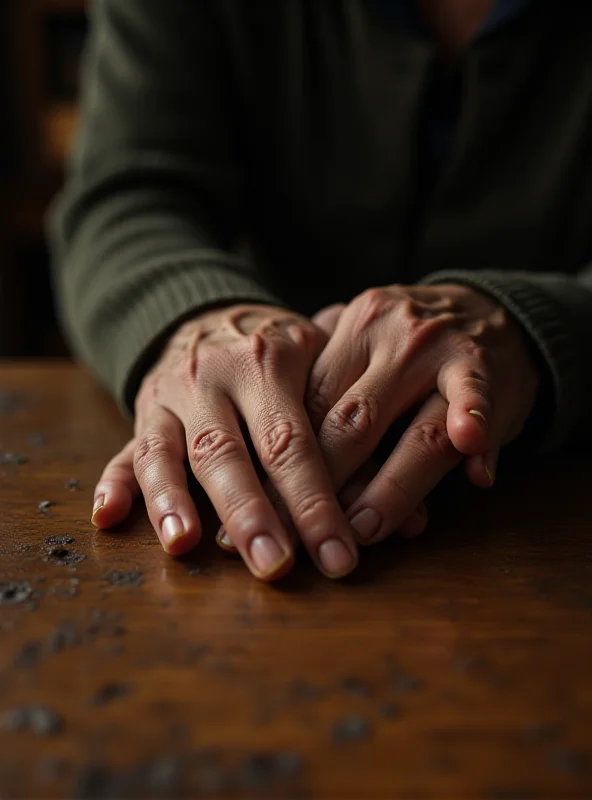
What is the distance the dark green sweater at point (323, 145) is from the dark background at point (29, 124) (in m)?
1.48

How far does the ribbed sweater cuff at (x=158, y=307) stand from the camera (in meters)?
0.70

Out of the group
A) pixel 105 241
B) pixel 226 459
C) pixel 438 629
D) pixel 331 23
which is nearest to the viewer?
pixel 438 629

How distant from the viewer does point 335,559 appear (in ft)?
1.52

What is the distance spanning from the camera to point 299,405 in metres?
0.56

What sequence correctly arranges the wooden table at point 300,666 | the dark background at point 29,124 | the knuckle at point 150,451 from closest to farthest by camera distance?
the wooden table at point 300,666 → the knuckle at point 150,451 → the dark background at point 29,124

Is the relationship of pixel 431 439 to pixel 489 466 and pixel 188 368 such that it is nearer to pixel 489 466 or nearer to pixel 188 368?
pixel 489 466

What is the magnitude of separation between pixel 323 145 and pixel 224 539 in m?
0.73

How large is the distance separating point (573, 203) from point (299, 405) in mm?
679

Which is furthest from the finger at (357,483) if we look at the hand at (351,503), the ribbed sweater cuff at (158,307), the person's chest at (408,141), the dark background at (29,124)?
the dark background at (29,124)

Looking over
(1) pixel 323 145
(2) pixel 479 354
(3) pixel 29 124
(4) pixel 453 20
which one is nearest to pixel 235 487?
(2) pixel 479 354

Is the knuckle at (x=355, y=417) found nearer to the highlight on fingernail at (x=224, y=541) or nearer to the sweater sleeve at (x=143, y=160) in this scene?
the highlight on fingernail at (x=224, y=541)

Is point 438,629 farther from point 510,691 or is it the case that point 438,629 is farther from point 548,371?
point 548,371

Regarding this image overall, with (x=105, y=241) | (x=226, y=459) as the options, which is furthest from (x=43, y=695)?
(x=105, y=241)

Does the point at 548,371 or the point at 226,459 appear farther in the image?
the point at 548,371
